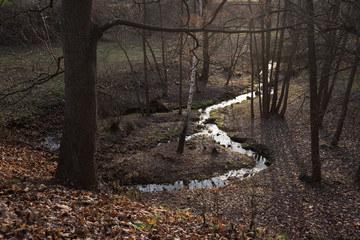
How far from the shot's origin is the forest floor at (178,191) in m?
5.12

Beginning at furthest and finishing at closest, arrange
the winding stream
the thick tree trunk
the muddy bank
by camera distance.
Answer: the muddy bank < the winding stream < the thick tree trunk

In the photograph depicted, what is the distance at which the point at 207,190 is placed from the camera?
11.1 metres

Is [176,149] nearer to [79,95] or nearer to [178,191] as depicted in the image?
[178,191]

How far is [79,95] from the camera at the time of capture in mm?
6238

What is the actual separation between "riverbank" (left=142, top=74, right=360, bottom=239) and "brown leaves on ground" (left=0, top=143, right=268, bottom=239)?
2.51ft

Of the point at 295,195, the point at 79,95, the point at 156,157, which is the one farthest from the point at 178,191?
the point at 79,95

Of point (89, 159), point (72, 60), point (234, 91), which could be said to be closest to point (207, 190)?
point (89, 159)

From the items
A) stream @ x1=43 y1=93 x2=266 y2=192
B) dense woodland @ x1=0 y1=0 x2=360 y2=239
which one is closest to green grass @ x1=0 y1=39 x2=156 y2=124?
dense woodland @ x1=0 y1=0 x2=360 y2=239

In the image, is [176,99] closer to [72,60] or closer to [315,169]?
[315,169]

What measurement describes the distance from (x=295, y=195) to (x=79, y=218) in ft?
25.9

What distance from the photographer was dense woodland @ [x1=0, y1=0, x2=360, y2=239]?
5.72m

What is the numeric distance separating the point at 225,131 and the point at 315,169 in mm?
8155

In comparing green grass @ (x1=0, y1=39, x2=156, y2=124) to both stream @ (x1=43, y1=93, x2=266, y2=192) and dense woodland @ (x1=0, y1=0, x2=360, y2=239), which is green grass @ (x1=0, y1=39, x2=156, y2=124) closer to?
dense woodland @ (x1=0, y1=0, x2=360, y2=239)

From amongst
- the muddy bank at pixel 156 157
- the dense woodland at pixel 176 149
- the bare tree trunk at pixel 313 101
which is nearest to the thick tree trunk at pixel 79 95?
the dense woodland at pixel 176 149
